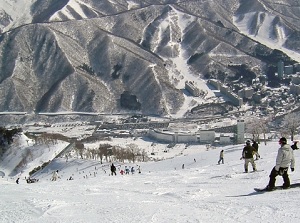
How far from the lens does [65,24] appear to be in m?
113

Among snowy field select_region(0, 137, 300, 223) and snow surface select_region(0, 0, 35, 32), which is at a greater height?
snow surface select_region(0, 0, 35, 32)

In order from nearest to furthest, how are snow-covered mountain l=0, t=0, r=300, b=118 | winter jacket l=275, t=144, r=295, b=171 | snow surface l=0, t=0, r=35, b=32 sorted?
winter jacket l=275, t=144, r=295, b=171
snow-covered mountain l=0, t=0, r=300, b=118
snow surface l=0, t=0, r=35, b=32

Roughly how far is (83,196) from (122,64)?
296 ft

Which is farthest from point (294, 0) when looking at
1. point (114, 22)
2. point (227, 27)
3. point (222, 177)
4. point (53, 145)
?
point (222, 177)

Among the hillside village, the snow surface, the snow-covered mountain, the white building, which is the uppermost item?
the snow surface

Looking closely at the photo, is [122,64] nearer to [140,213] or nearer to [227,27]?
[227,27]

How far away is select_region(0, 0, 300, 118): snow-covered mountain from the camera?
91375mm

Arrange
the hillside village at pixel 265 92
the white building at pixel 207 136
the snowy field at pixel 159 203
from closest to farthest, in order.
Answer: the snowy field at pixel 159 203 → the white building at pixel 207 136 → the hillside village at pixel 265 92

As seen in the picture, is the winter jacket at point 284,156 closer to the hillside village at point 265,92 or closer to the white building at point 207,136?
the white building at point 207,136

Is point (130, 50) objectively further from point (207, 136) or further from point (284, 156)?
point (284, 156)

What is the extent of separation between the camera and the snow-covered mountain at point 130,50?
300 ft

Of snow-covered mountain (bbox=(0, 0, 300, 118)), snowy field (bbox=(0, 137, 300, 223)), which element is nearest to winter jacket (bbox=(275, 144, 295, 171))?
snowy field (bbox=(0, 137, 300, 223))

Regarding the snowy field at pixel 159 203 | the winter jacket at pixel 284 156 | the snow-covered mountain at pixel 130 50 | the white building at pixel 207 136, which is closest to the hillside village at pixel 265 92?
the snow-covered mountain at pixel 130 50

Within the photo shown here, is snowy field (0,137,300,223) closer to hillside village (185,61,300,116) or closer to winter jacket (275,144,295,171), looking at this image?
winter jacket (275,144,295,171)
